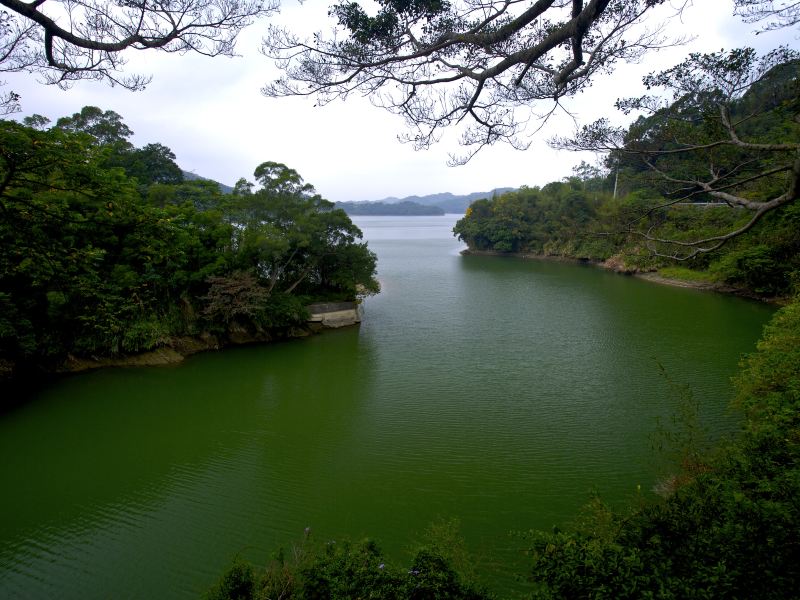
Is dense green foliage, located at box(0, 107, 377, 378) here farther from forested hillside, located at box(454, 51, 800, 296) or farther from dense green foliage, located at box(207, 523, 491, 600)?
forested hillside, located at box(454, 51, 800, 296)

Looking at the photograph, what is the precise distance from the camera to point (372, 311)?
1493cm

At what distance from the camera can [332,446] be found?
6.37m

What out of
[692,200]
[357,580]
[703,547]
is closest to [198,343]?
[357,580]

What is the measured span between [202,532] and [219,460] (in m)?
1.56

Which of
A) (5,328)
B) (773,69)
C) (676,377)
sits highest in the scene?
(773,69)

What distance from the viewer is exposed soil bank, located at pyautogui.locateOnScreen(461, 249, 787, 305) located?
52.5 feet

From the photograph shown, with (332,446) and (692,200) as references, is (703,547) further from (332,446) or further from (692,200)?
(692,200)

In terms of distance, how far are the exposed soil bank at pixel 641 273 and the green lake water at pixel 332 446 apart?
5349mm

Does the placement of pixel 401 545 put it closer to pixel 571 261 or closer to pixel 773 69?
pixel 773 69

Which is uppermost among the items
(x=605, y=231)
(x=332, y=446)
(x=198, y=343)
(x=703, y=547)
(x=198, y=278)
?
(x=605, y=231)

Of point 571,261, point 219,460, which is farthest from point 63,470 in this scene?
point 571,261

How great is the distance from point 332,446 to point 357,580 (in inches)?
160

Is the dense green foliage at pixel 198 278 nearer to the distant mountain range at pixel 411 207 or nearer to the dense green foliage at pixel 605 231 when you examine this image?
the dense green foliage at pixel 605 231

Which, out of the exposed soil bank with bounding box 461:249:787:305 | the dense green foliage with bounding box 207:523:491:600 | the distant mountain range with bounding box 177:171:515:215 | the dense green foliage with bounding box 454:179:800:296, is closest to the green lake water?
the dense green foliage with bounding box 207:523:491:600
